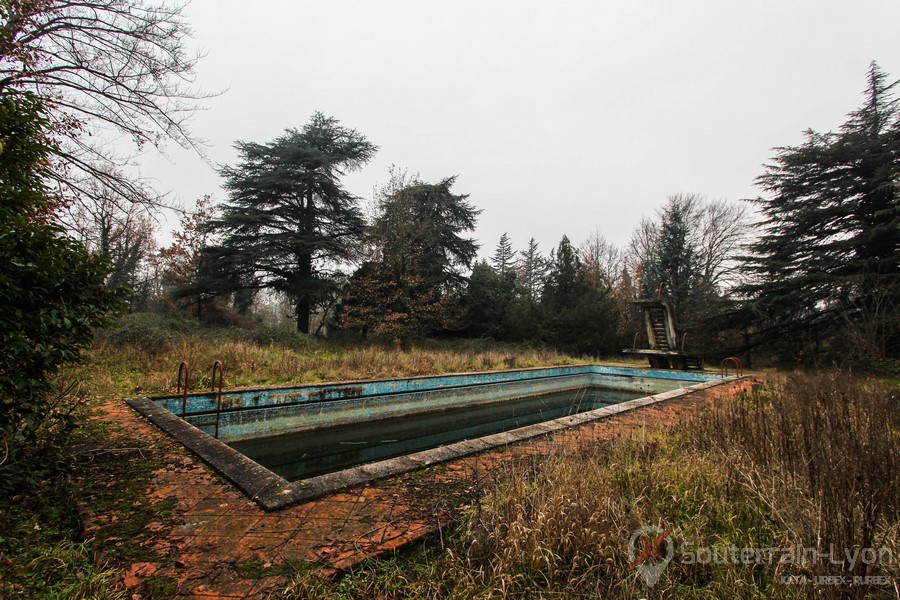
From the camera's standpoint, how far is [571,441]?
363 centimetres

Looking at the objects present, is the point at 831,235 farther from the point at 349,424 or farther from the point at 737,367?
the point at 349,424

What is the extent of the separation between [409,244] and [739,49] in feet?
42.1

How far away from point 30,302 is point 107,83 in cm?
650

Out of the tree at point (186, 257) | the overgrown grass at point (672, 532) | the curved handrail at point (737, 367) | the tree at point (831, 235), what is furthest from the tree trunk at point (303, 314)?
the tree at point (831, 235)

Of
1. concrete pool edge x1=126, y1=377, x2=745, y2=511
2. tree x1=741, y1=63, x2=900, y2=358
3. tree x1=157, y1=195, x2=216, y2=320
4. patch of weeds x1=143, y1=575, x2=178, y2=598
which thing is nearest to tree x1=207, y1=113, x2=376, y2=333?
tree x1=157, y1=195, x2=216, y2=320

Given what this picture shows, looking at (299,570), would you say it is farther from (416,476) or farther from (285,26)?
(285,26)

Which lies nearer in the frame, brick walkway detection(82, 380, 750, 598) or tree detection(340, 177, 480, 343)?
brick walkway detection(82, 380, 750, 598)

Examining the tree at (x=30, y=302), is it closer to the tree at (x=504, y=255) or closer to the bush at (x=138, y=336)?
the bush at (x=138, y=336)

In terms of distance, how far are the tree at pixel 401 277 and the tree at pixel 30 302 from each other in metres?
13.8

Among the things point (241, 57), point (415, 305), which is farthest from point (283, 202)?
point (241, 57)

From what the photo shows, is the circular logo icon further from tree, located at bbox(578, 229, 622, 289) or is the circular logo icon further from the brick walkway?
tree, located at bbox(578, 229, 622, 289)

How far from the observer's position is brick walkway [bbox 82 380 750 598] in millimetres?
1581

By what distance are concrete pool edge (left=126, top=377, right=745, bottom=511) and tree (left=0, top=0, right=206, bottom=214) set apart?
4746mm

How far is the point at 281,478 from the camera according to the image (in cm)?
260
